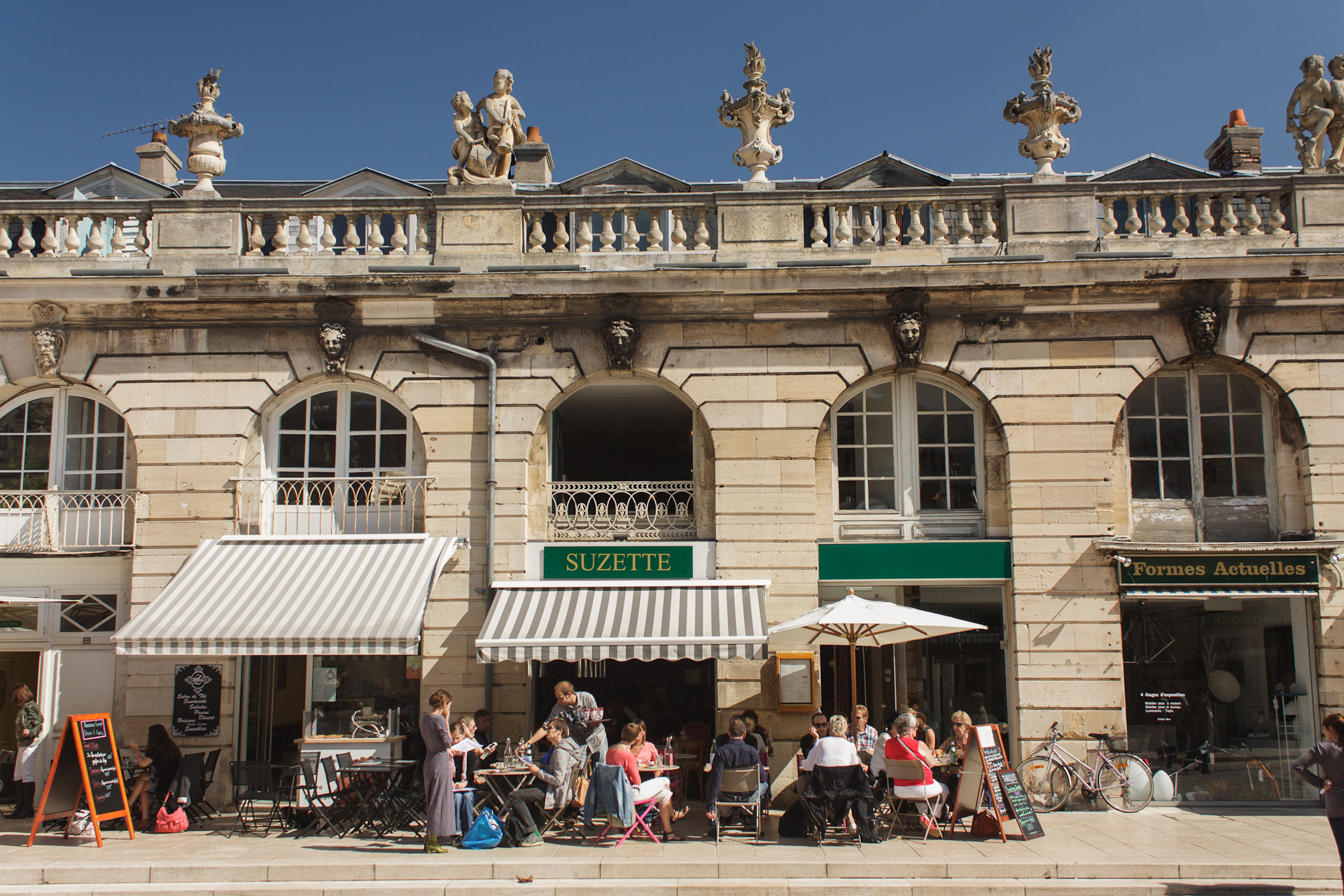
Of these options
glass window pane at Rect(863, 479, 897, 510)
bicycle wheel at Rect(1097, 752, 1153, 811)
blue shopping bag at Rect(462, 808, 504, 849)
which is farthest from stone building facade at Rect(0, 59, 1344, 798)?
blue shopping bag at Rect(462, 808, 504, 849)

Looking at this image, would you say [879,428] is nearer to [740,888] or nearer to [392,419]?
[392,419]

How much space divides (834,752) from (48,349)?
1019 centimetres

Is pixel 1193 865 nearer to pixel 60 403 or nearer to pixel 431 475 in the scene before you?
pixel 431 475

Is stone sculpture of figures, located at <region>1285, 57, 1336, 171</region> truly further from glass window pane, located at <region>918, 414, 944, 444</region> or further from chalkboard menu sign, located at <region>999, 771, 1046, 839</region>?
chalkboard menu sign, located at <region>999, 771, 1046, 839</region>

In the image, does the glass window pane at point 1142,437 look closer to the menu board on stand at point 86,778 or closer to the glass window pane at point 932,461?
the glass window pane at point 932,461

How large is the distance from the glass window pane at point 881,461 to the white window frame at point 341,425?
5466 millimetres

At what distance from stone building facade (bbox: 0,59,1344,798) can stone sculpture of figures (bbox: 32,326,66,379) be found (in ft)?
0.15

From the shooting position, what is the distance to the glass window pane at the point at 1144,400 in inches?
504

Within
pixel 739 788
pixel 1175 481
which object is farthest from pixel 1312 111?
pixel 739 788

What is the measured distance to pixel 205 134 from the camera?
1344cm

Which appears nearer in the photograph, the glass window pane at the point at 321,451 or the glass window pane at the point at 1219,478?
the glass window pane at the point at 1219,478

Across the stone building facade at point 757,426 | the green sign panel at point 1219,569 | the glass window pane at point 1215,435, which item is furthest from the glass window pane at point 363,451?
the glass window pane at point 1215,435

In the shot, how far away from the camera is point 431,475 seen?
496 inches

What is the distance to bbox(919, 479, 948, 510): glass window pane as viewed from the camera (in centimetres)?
1286
